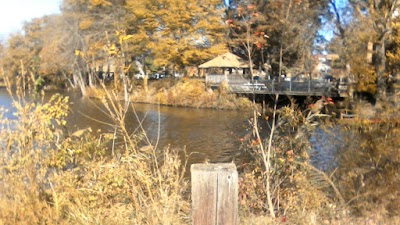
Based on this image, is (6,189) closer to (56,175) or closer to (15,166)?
(15,166)

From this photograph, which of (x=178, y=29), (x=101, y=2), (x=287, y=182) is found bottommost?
(x=287, y=182)

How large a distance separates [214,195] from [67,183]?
2.08 metres

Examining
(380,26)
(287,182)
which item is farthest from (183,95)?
(287,182)

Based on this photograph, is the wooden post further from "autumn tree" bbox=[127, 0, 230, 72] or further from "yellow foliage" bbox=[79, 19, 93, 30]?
"yellow foliage" bbox=[79, 19, 93, 30]

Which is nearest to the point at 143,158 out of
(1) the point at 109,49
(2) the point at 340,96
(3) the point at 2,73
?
(1) the point at 109,49

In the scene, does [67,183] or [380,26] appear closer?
[67,183]

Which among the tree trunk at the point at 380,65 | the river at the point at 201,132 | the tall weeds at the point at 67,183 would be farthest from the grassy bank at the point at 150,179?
the tree trunk at the point at 380,65

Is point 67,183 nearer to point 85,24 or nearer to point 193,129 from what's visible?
point 193,129

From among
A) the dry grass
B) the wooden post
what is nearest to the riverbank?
the dry grass

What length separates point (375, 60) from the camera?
1628 cm

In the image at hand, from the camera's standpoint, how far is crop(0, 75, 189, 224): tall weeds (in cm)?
331

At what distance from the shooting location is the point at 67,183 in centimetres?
378

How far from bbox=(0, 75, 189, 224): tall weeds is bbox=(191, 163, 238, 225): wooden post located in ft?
3.30

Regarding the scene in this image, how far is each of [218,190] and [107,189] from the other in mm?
1901
